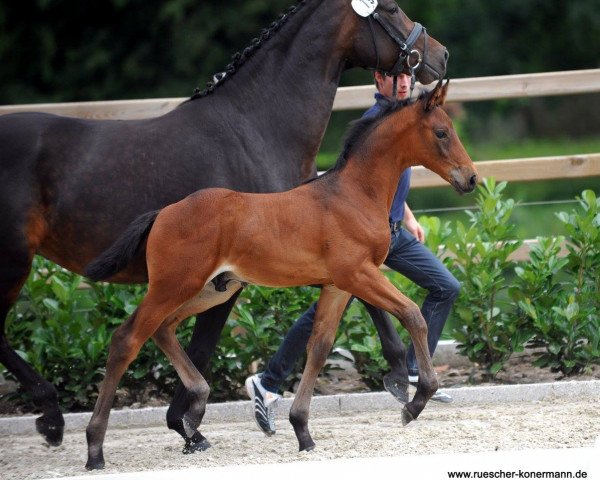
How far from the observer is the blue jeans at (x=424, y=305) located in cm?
580

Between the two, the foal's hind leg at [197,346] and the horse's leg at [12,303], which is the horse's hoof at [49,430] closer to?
the horse's leg at [12,303]

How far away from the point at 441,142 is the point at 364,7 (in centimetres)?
87

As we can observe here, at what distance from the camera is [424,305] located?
602cm

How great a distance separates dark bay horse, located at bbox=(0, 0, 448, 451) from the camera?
534 cm

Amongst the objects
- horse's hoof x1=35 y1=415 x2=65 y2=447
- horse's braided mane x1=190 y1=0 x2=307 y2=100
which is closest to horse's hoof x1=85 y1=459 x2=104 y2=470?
horse's hoof x1=35 y1=415 x2=65 y2=447

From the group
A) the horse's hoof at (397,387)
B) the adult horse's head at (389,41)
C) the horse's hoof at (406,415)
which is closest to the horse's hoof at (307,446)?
the horse's hoof at (406,415)

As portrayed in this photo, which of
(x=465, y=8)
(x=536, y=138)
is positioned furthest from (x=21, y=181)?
(x=536, y=138)

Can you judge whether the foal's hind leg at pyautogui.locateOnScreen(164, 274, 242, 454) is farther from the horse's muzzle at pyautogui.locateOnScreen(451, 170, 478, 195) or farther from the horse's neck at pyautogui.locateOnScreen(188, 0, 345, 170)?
the horse's muzzle at pyautogui.locateOnScreen(451, 170, 478, 195)

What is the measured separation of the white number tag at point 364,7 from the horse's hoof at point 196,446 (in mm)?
2203

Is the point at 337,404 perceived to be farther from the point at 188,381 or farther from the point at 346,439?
the point at 188,381

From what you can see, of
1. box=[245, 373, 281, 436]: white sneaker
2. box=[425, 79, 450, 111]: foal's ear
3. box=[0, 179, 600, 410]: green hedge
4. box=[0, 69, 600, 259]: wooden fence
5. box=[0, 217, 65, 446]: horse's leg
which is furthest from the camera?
box=[0, 69, 600, 259]: wooden fence

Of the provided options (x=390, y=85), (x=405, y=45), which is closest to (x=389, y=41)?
(x=405, y=45)

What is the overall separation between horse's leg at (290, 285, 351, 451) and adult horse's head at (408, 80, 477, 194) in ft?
2.48

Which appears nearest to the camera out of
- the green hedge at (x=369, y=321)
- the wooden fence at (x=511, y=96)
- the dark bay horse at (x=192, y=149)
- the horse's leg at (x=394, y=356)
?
the dark bay horse at (x=192, y=149)
